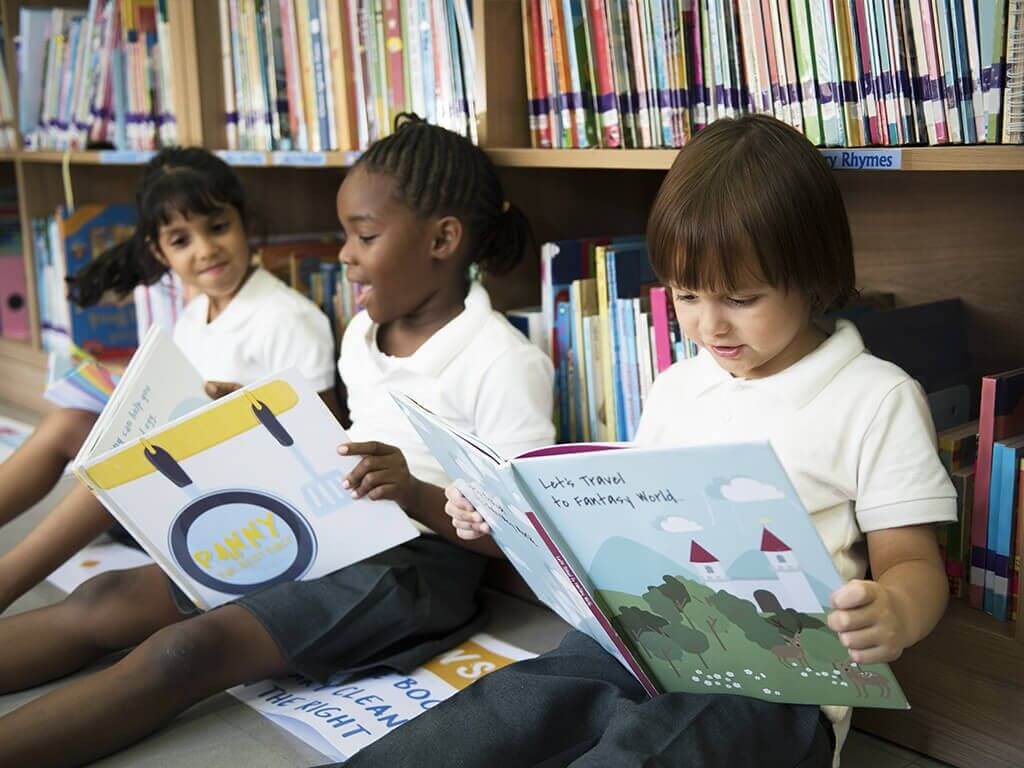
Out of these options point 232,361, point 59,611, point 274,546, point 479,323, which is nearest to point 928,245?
point 479,323

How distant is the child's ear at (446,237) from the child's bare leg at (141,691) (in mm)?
482

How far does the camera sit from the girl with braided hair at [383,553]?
108 cm

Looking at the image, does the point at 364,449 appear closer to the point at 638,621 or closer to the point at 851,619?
the point at 638,621

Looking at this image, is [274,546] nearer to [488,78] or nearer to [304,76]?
Answer: [488,78]

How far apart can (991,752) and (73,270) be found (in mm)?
1958

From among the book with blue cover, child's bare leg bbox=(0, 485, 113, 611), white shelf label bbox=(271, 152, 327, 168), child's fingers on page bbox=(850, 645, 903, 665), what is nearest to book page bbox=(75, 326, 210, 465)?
child's bare leg bbox=(0, 485, 113, 611)

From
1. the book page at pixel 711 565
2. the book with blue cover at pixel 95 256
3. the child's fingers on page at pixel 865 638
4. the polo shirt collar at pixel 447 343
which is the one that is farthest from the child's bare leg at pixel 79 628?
the book with blue cover at pixel 95 256

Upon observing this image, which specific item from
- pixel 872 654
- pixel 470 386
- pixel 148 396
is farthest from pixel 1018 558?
pixel 148 396

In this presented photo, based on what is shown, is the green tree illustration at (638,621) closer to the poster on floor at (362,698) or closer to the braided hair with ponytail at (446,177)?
the poster on floor at (362,698)

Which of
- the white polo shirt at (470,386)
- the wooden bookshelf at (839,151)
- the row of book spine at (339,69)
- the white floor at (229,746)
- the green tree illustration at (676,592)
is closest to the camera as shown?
the green tree illustration at (676,592)

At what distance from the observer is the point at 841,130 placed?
1087mm

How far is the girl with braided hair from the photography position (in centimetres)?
108

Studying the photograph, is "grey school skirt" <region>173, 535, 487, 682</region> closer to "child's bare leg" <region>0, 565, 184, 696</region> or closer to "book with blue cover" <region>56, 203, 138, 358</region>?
"child's bare leg" <region>0, 565, 184, 696</region>

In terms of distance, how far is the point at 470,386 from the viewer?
130 cm
